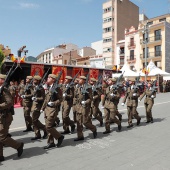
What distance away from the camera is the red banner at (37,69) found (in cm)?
1759

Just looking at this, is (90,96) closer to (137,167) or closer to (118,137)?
(118,137)

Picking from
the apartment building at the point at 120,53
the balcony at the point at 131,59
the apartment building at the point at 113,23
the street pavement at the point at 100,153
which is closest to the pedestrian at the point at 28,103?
the street pavement at the point at 100,153

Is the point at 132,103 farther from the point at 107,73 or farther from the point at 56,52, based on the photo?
the point at 56,52

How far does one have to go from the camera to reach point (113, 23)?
51750 mm

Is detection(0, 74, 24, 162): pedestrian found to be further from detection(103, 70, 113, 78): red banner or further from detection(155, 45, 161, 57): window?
detection(155, 45, 161, 57): window

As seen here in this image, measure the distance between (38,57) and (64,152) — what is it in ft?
237

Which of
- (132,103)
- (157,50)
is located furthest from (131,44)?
(132,103)

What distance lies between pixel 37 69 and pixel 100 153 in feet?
44.9

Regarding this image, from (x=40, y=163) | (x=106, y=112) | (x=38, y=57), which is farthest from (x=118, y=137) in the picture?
(x=38, y=57)

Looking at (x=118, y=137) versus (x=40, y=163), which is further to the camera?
(x=118, y=137)

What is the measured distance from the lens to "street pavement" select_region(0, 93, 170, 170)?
459cm

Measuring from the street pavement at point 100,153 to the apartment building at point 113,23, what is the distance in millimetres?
43241

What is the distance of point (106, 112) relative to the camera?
7.34 metres

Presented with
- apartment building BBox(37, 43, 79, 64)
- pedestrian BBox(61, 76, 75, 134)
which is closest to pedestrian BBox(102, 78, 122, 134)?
pedestrian BBox(61, 76, 75, 134)
